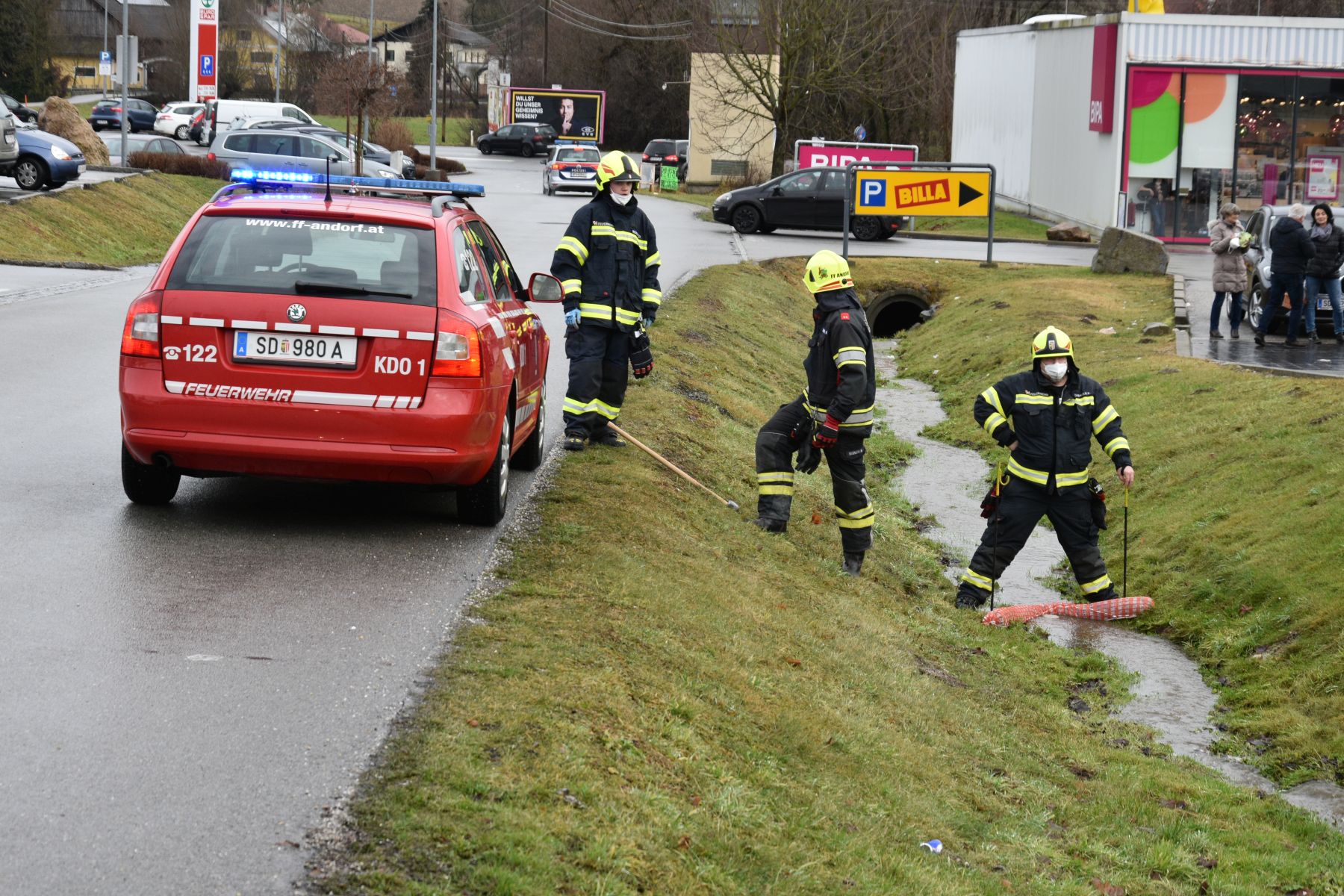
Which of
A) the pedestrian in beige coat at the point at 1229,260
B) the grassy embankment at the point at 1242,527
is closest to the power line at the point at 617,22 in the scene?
the pedestrian in beige coat at the point at 1229,260

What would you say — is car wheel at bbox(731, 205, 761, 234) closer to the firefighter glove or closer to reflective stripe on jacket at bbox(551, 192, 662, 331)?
the firefighter glove

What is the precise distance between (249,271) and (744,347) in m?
12.8

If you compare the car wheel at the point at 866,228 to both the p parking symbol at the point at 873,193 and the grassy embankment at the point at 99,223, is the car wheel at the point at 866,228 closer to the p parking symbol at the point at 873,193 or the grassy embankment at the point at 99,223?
the p parking symbol at the point at 873,193

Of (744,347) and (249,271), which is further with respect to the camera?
(744,347)

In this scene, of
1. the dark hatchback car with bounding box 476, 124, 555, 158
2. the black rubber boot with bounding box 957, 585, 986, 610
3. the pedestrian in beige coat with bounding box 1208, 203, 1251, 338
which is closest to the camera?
the black rubber boot with bounding box 957, 585, 986, 610

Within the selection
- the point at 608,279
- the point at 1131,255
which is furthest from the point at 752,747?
the point at 1131,255

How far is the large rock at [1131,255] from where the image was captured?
27.6 metres

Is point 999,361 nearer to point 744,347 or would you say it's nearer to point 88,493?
point 744,347

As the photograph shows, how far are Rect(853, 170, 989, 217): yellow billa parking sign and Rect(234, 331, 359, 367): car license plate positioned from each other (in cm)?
2312

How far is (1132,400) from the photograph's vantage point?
1738 centimetres

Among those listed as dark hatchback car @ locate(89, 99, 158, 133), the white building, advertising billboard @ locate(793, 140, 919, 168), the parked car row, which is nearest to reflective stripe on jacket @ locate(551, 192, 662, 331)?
the parked car row

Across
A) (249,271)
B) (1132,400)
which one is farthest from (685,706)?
(1132,400)

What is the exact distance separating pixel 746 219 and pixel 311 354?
29.7 metres

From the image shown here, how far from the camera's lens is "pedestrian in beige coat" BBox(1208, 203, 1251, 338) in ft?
63.7
